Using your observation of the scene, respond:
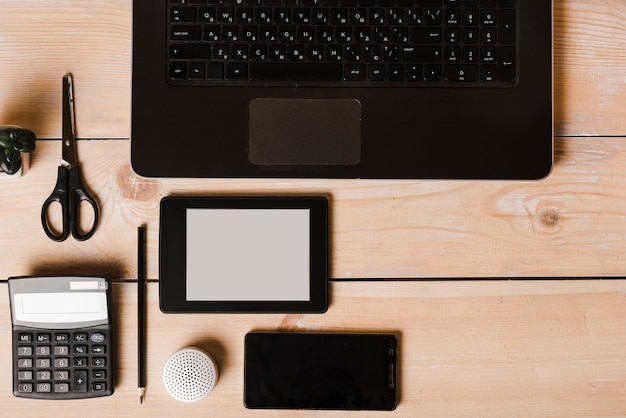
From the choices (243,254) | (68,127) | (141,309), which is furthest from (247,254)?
(68,127)

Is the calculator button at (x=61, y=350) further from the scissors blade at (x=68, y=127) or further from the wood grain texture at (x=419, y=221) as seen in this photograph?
the scissors blade at (x=68, y=127)

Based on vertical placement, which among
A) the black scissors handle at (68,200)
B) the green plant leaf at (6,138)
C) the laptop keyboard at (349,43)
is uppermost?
the laptop keyboard at (349,43)

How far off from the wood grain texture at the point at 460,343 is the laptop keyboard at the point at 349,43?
0.76ft

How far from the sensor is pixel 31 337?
0.58m

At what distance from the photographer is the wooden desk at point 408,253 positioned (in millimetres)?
603

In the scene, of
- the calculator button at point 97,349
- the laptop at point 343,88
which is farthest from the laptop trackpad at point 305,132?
the calculator button at point 97,349

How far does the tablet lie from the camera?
59 cm

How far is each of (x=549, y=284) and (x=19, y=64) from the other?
0.64 metres

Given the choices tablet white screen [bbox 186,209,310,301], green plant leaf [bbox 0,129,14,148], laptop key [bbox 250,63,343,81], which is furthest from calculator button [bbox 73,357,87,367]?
laptop key [bbox 250,63,343,81]

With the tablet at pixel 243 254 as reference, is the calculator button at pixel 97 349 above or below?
below

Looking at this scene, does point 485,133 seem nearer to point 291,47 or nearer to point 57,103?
point 291,47

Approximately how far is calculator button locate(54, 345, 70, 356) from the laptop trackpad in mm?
279

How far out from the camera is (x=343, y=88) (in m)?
0.56

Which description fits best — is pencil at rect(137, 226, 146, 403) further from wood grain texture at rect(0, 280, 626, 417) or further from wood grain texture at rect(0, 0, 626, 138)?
wood grain texture at rect(0, 0, 626, 138)
